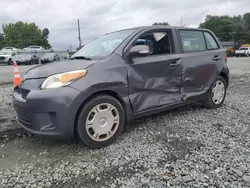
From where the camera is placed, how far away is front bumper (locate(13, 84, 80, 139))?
2.76 metres

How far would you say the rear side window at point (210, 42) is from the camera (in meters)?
4.67

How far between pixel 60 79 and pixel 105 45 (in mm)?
1166

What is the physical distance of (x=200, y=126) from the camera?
380 centimetres

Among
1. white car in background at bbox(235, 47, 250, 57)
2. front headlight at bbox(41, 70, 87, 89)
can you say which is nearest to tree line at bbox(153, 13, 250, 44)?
white car in background at bbox(235, 47, 250, 57)

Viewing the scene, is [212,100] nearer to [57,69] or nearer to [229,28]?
[57,69]

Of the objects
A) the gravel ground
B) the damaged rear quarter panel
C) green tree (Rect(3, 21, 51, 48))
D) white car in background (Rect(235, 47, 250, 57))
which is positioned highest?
green tree (Rect(3, 21, 51, 48))

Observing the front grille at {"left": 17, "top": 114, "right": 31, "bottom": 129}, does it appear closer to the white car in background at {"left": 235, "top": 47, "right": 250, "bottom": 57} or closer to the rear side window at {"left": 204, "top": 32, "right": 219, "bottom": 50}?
the rear side window at {"left": 204, "top": 32, "right": 219, "bottom": 50}

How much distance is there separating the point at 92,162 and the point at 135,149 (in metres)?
0.59

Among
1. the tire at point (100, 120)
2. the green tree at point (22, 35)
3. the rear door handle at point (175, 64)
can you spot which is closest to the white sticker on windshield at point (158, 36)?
the rear door handle at point (175, 64)

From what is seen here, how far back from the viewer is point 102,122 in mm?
A: 3080

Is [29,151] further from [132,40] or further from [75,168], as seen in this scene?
[132,40]

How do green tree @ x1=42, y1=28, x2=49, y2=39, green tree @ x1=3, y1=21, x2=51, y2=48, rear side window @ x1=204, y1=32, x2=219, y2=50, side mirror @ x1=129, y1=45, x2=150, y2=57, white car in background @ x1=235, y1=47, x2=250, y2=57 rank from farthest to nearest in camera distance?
green tree @ x1=42, y1=28, x2=49, y2=39
green tree @ x1=3, y1=21, x2=51, y2=48
white car in background @ x1=235, y1=47, x2=250, y2=57
rear side window @ x1=204, y1=32, x2=219, y2=50
side mirror @ x1=129, y1=45, x2=150, y2=57

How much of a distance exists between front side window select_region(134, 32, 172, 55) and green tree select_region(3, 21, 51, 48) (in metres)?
60.8

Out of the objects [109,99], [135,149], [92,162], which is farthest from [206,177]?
[109,99]
